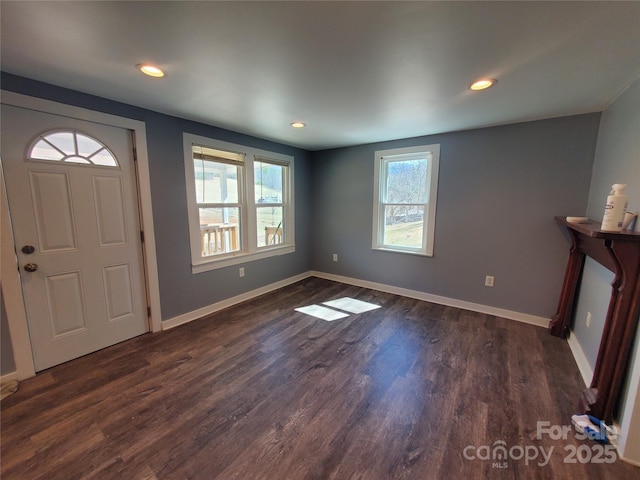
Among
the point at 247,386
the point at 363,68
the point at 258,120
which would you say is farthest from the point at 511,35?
the point at 247,386

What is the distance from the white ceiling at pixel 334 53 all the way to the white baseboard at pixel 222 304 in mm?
2226

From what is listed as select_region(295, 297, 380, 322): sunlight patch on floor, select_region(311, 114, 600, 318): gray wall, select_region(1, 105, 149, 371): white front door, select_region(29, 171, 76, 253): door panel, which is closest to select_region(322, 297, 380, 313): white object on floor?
select_region(295, 297, 380, 322): sunlight patch on floor

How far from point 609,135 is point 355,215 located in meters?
2.81

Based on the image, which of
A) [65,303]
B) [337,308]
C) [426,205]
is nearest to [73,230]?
[65,303]

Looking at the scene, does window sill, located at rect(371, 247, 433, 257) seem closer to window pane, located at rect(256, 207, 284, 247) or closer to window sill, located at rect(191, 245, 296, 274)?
window sill, located at rect(191, 245, 296, 274)

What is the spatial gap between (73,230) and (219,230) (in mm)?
1436

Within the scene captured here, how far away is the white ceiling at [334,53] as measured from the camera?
1.22 m

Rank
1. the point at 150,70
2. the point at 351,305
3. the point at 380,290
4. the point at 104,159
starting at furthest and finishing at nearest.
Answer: the point at 380,290
the point at 351,305
the point at 104,159
the point at 150,70

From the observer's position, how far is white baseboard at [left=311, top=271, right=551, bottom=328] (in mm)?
2997

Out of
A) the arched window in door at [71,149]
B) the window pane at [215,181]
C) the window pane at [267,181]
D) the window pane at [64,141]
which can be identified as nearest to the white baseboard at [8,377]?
the arched window in door at [71,149]

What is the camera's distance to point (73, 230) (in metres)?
2.22

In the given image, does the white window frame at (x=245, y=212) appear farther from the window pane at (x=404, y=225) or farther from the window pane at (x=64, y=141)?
the window pane at (x=404, y=225)

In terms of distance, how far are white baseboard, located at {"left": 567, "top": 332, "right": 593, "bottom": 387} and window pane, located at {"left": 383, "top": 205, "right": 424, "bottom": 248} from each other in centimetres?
181

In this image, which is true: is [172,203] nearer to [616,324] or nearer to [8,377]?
[8,377]
